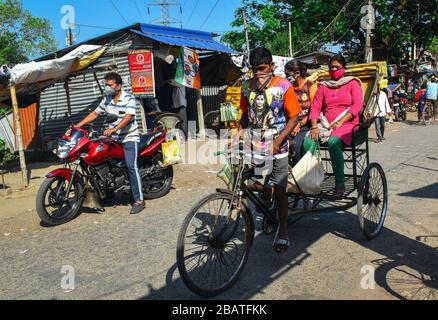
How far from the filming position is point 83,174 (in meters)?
5.89

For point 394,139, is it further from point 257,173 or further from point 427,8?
point 427,8

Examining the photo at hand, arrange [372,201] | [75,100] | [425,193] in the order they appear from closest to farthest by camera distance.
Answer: [372,201]
[425,193]
[75,100]

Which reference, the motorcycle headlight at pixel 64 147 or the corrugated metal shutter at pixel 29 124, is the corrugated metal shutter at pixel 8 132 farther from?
the motorcycle headlight at pixel 64 147

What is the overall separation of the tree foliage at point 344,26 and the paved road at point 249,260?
20.5m

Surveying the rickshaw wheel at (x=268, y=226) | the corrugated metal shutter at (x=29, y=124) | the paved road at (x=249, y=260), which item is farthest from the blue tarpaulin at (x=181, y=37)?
the rickshaw wheel at (x=268, y=226)

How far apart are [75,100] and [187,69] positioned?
3740 mm

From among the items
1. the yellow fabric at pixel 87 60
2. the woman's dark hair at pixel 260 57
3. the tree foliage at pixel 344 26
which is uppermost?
the tree foliage at pixel 344 26

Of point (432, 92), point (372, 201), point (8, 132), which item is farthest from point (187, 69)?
point (432, 92)

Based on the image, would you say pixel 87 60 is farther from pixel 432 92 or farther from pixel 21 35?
pixel 21 35

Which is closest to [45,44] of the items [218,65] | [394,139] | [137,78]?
[218,65]

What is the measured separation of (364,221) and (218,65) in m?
11.6

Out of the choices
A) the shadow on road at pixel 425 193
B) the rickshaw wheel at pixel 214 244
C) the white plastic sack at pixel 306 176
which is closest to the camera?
the rickshaw wheel at pixel 214 244

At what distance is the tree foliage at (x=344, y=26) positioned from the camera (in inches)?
1036
